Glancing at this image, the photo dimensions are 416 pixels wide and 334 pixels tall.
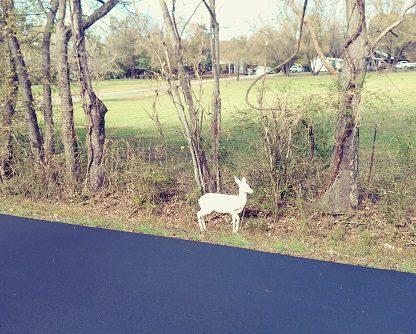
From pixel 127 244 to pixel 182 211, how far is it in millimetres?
1757

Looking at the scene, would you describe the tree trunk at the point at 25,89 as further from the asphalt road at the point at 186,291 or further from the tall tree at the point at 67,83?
the asphalt road at the point at 186,291

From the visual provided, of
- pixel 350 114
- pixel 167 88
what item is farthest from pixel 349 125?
pixel 167 88

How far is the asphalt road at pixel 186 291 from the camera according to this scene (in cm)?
396

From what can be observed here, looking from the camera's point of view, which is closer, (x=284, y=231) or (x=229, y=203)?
(x=229, y=203)

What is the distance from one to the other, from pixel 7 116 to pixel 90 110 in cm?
208

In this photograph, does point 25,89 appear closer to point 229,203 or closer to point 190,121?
point 190,121

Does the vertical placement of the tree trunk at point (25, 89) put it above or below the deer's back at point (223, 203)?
above

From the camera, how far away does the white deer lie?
21.8 ft

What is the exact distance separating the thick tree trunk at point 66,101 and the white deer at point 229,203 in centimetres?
340

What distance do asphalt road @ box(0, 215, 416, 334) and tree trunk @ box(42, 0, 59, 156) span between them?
3.52 meters

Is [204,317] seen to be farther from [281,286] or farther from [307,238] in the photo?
[307,238]

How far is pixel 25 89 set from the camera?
930cm

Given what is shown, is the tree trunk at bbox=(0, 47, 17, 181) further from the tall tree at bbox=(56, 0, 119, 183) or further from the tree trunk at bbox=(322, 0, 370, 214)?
the tree trunk at bbox=(322, 0, 370, 214)

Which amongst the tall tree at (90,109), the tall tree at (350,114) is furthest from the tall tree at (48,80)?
the tall tree at (350,114)
